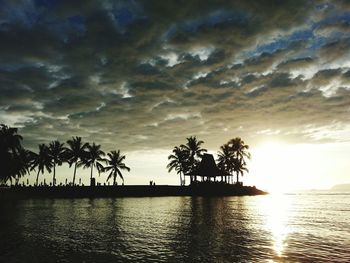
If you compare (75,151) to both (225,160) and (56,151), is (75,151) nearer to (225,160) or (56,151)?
(56,151)

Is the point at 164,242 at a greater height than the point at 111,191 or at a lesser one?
lesser

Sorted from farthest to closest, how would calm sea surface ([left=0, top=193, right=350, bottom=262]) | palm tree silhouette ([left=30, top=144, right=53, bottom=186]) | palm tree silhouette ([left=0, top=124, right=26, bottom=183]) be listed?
palm tree silhouette ([left=30, top=144, right=53, bottom=186]) → palm tree silhouette ([left=0, top=124, right=26, bottom=183]) → calm sea surface ([left=0, top=193, right=350, bottom=262])

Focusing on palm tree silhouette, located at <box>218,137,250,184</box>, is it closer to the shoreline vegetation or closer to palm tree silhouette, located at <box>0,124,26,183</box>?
the shoreline vegetation

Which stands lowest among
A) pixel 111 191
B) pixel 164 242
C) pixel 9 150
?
pixel 164 242

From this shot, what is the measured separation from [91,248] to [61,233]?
5678 millimetres

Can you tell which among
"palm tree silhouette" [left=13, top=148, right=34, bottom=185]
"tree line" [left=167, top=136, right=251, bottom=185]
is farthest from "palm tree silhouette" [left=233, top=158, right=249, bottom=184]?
"palm tree silhouette" [left=13, top=148, right=34, bottom=185]

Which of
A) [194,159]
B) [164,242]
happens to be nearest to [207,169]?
[194,159]

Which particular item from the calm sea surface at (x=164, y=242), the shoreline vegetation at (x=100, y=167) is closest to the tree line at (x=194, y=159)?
the shoreline vegetation at (x=100, y=167)

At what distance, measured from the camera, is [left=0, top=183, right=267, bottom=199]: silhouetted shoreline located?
216ft

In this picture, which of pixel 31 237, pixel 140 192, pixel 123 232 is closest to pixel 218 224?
pixel 123 232

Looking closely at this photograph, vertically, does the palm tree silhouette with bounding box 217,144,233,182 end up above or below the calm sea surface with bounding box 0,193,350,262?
above

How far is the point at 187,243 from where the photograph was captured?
61.7 ft

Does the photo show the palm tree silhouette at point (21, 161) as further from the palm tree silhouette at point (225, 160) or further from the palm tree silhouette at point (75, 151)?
the palm tree silhouette at point (225, 160)

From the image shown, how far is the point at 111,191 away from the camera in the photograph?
226 ft
